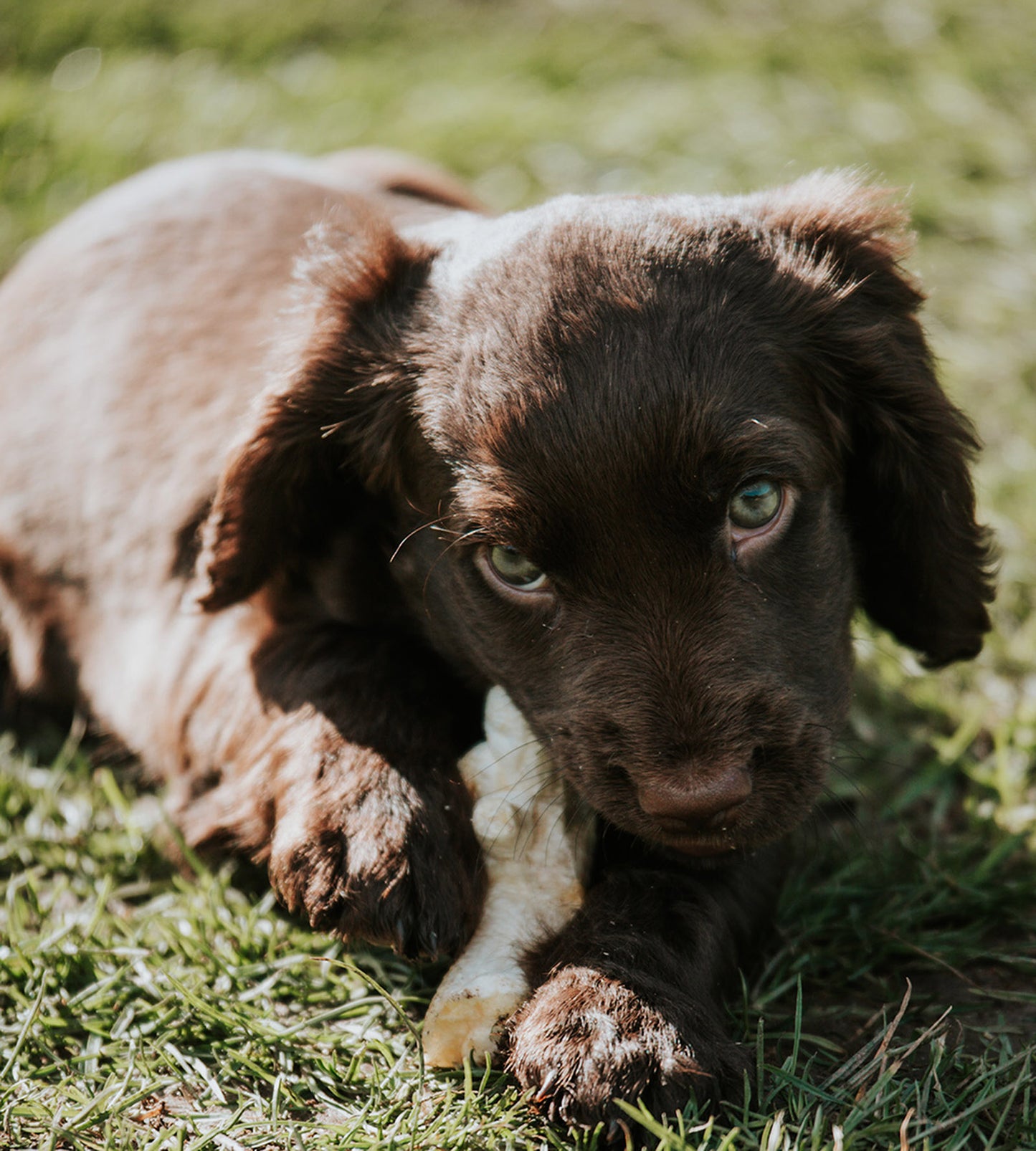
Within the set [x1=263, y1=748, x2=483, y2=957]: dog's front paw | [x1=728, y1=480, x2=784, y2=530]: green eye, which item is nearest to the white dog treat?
[x1=263, y1=748, x2=483, y2=957]: dog's front paw

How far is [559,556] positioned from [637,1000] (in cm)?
82

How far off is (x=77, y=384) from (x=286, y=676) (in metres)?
1.40

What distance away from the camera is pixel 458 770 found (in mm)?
2840

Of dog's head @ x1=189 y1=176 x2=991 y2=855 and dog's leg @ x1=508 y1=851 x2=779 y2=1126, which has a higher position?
dog's head @ x1=189 y1=176 x2=991 y2=855

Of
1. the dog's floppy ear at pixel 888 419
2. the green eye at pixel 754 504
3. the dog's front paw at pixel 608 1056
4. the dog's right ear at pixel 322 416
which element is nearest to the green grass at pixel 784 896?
the dog's front paw at pixel 608 1056

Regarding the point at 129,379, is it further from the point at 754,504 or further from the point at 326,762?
the point at 754,504

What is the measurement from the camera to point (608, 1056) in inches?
88.7

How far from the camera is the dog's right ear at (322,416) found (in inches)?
118

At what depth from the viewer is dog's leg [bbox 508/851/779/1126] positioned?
225cm

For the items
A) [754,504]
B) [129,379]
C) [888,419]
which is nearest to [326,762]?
[754,504]

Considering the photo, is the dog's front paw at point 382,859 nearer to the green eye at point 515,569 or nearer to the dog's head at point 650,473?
the dog's head at point 650,473

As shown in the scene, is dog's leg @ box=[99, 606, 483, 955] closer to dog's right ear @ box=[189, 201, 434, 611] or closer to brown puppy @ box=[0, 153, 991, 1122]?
brown puppy @ box=[0, 153, 991, 1122]

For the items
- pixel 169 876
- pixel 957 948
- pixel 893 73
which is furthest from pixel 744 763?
pixel 893 73

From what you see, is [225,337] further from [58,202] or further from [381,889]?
[58,202]
